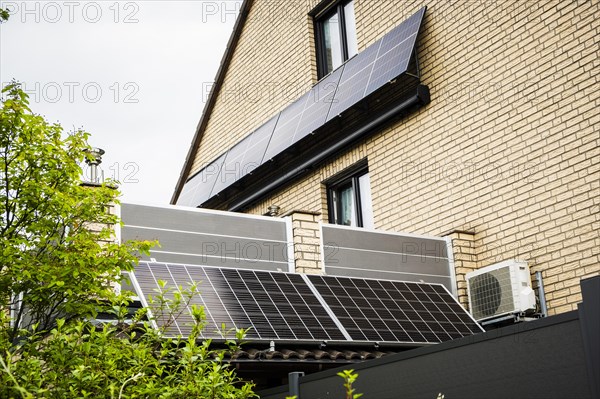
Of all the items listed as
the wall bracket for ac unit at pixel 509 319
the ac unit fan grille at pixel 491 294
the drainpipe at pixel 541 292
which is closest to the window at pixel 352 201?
the ac unit fan grille at pixel 491 294

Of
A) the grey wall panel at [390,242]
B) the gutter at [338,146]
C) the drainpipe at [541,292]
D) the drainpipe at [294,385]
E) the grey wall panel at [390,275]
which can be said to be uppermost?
the gutter at [338,146]

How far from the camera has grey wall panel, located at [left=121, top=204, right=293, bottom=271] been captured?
11.1m

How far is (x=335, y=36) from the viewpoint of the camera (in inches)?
676

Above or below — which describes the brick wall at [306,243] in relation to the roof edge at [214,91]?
below

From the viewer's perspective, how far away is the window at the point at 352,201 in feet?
50.3

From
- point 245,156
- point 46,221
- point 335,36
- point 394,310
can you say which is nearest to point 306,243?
point 394,310

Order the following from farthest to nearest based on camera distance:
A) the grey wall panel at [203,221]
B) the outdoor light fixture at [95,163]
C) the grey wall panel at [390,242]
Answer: the grey wall panel at [390,242]
the outdoor light fixture at [95,163]
the grey wall panel at [203,221]

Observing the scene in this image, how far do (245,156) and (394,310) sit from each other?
7.77 m

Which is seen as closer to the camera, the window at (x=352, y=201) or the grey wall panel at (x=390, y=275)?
the grey wall panel at (x=390, y=275)

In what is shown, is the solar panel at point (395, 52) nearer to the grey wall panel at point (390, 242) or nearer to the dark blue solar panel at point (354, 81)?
the dark blue solar panel at point (354, 81)

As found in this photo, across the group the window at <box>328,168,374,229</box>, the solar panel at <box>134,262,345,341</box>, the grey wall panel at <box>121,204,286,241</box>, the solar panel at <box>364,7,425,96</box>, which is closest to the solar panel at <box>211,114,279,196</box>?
the window at <box>328,168,374,229</box>

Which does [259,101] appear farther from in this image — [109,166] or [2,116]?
[2,116]

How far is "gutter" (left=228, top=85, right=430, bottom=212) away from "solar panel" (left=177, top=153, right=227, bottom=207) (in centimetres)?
89

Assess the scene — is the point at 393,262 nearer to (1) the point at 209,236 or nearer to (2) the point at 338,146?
(1) the point at 209,236
